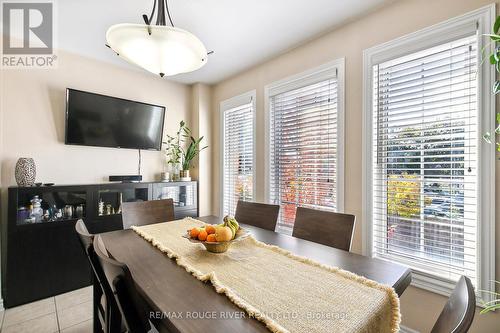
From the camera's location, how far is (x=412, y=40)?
5.67ft

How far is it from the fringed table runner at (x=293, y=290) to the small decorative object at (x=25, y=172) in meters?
1.84

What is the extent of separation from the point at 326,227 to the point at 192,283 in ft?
3.44

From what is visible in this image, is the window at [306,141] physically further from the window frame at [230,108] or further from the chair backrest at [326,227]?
the chair backrest at [326,227]

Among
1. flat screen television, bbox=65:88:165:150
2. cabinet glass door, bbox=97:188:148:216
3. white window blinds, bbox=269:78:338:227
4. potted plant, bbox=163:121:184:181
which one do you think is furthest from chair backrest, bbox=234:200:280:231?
flat screen television, bbox=65:88:165:150

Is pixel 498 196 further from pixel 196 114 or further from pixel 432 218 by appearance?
pixel 196 114

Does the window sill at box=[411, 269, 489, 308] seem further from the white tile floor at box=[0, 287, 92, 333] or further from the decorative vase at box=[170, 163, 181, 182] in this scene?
the decorative vase at box=[170, 163, 181, 182]

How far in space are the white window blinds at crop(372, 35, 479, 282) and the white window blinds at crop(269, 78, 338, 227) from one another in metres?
0.41

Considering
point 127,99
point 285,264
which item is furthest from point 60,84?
point 285,264

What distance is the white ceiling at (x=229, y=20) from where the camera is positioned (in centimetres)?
188

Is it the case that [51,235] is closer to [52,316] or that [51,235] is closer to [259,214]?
[52,316]

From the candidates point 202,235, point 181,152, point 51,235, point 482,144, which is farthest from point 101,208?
point 482,144

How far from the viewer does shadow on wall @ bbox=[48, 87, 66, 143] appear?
101 inches

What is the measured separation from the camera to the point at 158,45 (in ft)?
4.14

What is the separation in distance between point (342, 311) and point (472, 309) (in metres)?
0.35
